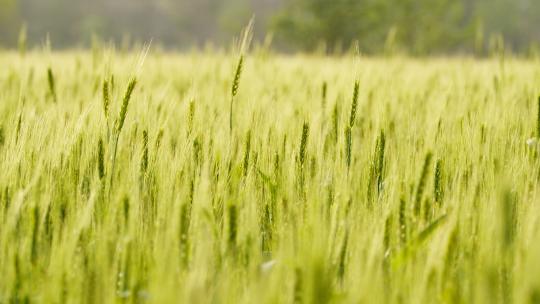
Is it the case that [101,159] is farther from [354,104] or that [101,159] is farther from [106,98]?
[354,104]

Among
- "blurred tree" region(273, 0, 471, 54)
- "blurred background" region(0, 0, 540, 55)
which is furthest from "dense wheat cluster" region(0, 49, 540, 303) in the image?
"blurred tree" region(273, 0, 471, 54)

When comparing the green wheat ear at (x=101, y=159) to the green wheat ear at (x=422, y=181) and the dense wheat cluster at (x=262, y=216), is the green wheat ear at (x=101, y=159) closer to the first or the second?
the dense wheat cluster at (x=262, y=216)

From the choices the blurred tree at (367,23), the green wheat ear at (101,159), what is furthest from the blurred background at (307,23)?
the green wheat ear at (101,159)

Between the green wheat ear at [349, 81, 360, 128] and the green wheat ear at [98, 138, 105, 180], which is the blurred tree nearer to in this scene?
the green wheat ear at [349, 81, 360, 128]

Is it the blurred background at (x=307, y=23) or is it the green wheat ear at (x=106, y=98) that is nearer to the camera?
the green wheat ear at (x=106, y=98)

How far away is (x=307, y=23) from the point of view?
16781mm

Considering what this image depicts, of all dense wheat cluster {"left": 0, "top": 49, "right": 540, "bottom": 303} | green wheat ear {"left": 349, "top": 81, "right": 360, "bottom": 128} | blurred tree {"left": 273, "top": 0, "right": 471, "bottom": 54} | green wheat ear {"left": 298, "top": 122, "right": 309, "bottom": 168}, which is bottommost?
dense wheat cluster {"left": 0, "top": 49, "right": 540, "bottom": 303}

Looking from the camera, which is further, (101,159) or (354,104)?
(354,104)

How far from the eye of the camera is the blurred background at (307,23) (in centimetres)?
1644

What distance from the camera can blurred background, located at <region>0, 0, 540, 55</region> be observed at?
16438 millimetres

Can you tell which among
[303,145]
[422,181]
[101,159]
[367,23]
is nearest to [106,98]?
[101,159]

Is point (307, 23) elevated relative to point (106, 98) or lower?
elevated

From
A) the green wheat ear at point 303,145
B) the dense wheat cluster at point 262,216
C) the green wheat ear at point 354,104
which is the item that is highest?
the green wheat ear at point 354,104

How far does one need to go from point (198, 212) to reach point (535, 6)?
2970 centimetres
